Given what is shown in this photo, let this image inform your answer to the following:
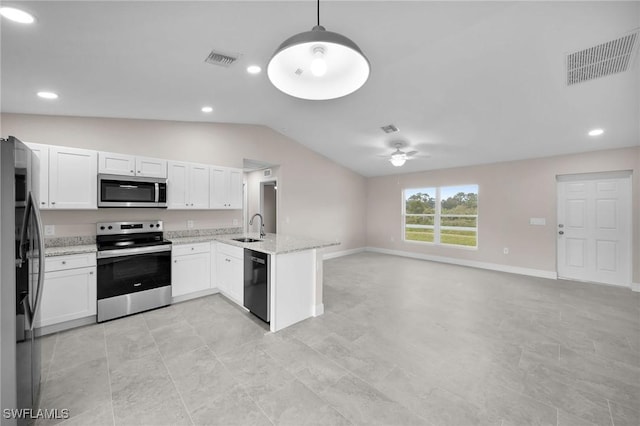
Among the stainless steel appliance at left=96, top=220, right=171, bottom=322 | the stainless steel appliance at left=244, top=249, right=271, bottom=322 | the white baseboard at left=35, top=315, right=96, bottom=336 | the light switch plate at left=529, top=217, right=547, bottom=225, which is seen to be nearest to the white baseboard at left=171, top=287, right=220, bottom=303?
the stainless steel appliance at left=96, top=220, right=171, bottom=322

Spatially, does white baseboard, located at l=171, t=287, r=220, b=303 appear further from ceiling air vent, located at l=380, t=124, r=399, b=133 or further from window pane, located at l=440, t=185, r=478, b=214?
window pane, located at l=440, t=185, r=478, b=214

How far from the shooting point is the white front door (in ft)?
14.4

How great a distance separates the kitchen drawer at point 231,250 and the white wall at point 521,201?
5.21 meters

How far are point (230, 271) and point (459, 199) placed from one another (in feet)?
18.4

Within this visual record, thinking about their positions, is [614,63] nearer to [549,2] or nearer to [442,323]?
[549,2]

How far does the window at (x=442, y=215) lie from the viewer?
614cm

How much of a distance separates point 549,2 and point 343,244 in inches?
240

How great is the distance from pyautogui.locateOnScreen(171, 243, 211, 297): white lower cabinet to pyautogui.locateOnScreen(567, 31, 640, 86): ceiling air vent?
16.2 ft

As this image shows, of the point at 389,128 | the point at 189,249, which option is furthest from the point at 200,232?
the point at 389,128

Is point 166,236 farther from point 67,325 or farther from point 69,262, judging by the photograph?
point 67,325

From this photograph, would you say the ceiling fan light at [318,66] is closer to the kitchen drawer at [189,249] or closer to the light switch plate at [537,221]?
the kitchen drawer at [189,249]

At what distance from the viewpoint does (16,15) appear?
5.27ft

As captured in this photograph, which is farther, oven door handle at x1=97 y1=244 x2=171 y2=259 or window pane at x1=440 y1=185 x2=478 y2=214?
window pane at x1=440 y1=185 x2=478 y2=214

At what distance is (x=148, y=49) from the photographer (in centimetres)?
217
